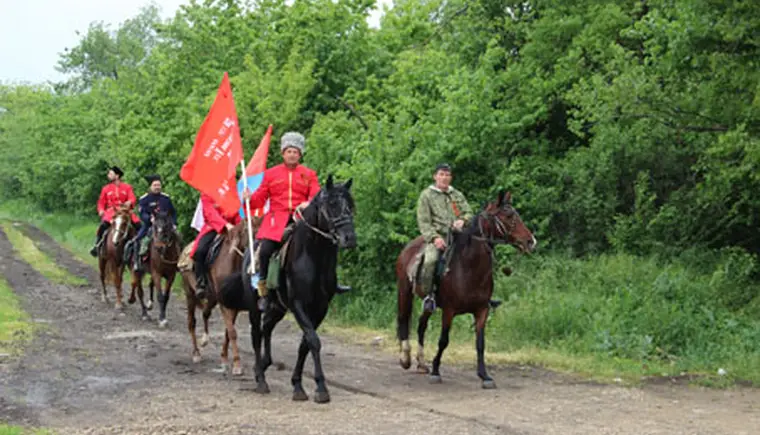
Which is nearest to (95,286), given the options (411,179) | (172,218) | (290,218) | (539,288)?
(172,218)

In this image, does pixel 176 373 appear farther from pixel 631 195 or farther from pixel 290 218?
pixel 631 195

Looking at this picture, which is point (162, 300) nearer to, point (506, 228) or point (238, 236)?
point (238, 236)

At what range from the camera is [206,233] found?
44.8 ft

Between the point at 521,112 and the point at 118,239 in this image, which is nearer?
the point at 521,112

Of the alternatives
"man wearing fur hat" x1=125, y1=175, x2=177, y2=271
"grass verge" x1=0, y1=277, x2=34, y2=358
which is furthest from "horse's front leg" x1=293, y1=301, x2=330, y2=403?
"man wearing fur hat" x1=125, y1=175, x2=177, y2=271

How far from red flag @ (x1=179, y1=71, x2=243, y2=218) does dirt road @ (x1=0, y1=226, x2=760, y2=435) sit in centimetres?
241

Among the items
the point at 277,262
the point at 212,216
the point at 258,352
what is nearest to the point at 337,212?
the point at 277,262

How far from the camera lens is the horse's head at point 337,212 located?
9680 mm

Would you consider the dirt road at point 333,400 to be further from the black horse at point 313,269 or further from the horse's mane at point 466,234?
the horse's mane at point 466,234

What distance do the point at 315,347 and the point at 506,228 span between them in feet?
10.8

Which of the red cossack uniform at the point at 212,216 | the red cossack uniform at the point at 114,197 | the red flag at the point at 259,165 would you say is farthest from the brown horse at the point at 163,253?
the red cossack uniform at the point at 212,216

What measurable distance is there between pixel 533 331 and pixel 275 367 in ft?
14.4

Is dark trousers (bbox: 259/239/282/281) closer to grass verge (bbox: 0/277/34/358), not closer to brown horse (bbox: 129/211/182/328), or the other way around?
grass verge (bbox: 0/277/34/358)

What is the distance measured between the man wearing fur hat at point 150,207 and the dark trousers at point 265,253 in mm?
7836
